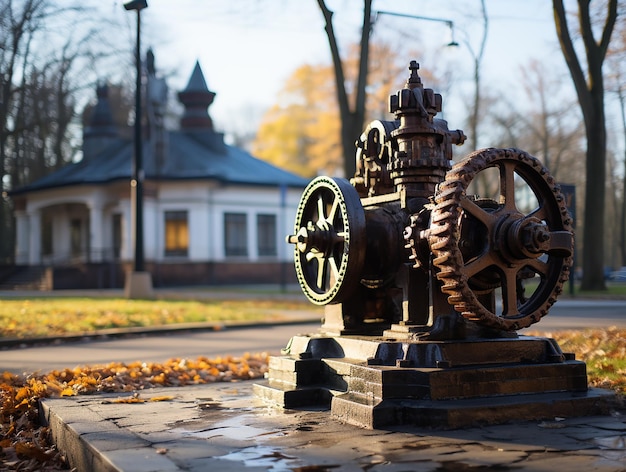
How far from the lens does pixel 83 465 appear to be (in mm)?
4875

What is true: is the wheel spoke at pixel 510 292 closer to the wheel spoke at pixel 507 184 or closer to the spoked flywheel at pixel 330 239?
the wheel spoke at pixel 507 184

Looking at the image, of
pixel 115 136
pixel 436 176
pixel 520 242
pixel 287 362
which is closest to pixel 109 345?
pixel 287 362

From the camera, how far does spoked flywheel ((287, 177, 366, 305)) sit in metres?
6.08

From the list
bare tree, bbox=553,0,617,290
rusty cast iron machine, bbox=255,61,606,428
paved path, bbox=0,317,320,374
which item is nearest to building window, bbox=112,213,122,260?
bare tree, bbox=553,0,617,290

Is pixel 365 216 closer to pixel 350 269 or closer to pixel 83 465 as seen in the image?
pixel 350 269

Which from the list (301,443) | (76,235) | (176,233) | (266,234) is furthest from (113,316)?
(76,235)

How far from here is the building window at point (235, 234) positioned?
41.2m

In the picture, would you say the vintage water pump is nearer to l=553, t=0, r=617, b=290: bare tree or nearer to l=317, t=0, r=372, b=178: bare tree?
l=317, t=0, r=372, b=178: bare tree

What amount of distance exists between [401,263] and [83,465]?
265cm

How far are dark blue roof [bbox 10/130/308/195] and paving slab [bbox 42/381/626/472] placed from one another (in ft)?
110

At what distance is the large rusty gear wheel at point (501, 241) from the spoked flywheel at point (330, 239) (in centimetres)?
84

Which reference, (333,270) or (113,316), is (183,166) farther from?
(333,270)

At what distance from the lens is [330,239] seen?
6320 millimetres

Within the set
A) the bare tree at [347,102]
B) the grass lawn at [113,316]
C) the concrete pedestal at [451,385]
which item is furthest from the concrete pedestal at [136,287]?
the concrete pedestal at [451,385]
